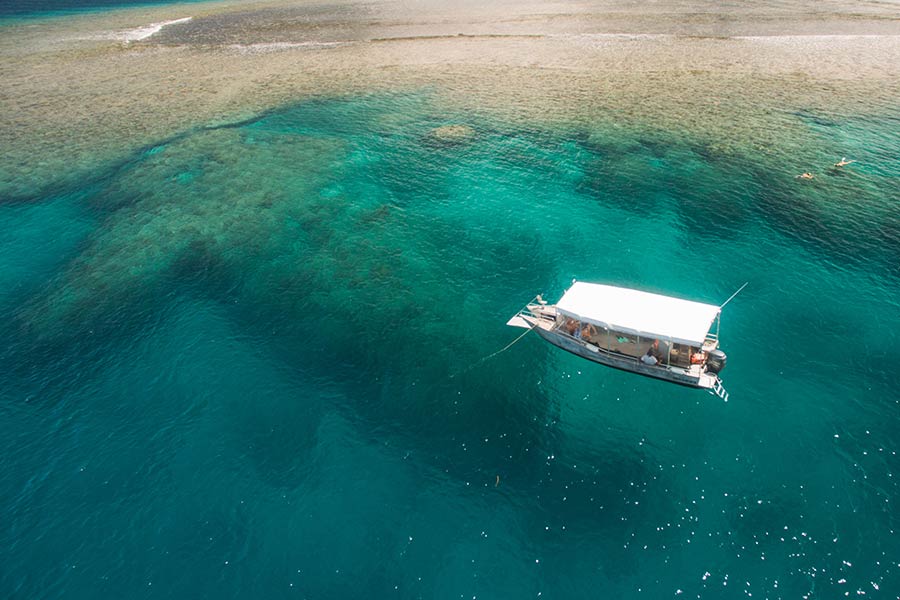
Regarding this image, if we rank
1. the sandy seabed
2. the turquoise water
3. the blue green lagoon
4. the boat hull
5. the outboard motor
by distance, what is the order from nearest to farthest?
the turquoise water < the blue green lagoon < the boat hull < the outboard motor < the sandy seabed

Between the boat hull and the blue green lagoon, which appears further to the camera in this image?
the boat hull

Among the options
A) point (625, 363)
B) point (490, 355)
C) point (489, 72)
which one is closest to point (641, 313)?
point (625, 363)

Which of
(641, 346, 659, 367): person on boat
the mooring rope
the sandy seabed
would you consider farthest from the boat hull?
the sandy seabed

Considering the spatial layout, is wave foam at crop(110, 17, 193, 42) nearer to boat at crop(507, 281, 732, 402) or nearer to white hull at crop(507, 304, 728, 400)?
white hull at crop(507, 304, 728, 400)

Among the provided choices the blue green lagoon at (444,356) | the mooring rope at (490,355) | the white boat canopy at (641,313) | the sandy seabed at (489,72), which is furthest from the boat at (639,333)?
the sandy seabed at (489,72)

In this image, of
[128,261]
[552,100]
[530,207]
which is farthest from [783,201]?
[128,261]

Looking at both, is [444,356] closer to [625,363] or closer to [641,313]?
[625,363]

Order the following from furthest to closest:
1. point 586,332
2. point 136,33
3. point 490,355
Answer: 1. point 136,33
2. point 490,355
3. point 586,332

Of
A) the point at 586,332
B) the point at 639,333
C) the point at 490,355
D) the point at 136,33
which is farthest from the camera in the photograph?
the point at 136,33
